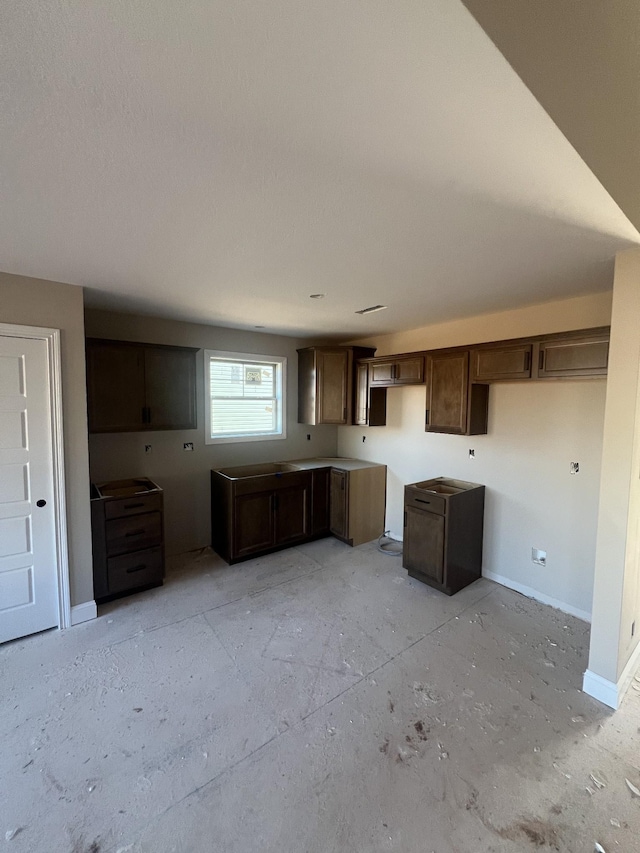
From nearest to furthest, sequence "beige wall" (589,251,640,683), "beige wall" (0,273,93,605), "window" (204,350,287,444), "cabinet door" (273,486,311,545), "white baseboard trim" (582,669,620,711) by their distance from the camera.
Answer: "beige wall" (589,251,640,683), "white baseboard trim" (582,669,620,711), "beige wall" (0,273,93,605), "cabinet door" (273,486,311,545), "window" (204,350,287,444)

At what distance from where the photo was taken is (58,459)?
2654 millimetres

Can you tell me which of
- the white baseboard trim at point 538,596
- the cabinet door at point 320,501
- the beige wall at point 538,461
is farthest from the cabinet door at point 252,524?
the white baseboard trim at point 538,596

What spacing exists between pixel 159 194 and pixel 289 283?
1184mm

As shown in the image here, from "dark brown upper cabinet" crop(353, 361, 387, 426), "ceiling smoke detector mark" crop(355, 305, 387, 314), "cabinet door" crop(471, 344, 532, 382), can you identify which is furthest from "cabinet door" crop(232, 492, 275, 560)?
"cabinet door" crop(471, 344, 532, 382)

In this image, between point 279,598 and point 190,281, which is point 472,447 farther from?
point 190,281

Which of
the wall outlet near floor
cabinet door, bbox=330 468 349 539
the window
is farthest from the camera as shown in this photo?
cabinet door, bbox=330 468 349 539

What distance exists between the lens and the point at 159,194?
147 centimetres

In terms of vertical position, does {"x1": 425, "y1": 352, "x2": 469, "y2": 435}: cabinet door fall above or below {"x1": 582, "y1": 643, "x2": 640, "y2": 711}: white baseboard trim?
above

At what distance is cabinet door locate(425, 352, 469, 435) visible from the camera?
3355 millimetres

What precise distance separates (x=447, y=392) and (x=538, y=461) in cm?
98

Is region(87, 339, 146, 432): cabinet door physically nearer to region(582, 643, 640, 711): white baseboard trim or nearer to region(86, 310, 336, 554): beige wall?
region(86, 310, 336, 554): beige wall

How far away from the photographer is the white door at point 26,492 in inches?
97.9

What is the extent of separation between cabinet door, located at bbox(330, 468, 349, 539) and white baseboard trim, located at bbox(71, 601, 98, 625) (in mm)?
2510

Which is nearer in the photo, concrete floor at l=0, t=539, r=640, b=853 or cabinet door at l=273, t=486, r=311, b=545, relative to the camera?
concrete floor at l=0, t=539, r=640, b=853
